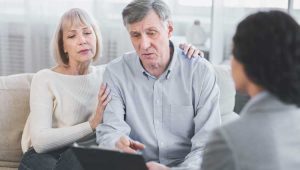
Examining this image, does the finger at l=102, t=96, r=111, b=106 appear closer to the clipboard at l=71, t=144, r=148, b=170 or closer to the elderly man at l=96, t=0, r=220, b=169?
the elderly man at l=96, t=0, r=220, b=169

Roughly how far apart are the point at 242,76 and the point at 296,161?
232mm

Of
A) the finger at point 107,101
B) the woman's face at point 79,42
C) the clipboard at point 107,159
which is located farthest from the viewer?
the woman's face at point 79,42

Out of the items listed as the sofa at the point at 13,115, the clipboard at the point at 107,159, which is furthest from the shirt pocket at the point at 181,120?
the clipboard at the point at 107,159

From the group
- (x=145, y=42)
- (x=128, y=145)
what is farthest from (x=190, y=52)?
(x=128, y=145)

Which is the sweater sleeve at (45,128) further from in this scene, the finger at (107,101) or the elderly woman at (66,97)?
the finger at (107,101)

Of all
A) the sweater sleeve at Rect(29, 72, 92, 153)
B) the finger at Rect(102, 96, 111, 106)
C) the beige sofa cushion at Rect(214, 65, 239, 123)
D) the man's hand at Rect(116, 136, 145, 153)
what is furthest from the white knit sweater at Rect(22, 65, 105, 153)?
the beige sofa cushion at Rect(214, 65, 239, 123)

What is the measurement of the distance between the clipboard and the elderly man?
12.7 inches

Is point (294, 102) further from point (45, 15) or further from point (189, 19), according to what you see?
point (45, 15)

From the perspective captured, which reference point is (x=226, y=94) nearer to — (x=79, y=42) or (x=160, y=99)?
(x=160, y=99)

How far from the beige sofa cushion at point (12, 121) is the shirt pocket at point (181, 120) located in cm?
73

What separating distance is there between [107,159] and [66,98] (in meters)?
0.72

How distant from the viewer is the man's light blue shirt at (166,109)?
1854 mm

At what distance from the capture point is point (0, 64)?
3426 mm

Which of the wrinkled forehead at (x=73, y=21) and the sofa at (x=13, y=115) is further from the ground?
the wrinkled forehead at (x=73, y=21)
